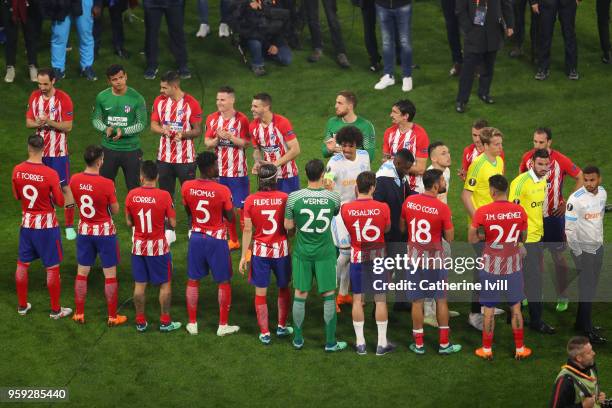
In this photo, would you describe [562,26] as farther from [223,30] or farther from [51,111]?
[51,111]

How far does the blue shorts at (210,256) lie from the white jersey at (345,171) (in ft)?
4.76

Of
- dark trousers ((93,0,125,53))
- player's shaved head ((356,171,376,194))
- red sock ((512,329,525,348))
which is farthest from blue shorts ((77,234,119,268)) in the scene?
dark trousers ((93,0,125,53))

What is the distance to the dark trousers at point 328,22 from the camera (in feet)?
54.3

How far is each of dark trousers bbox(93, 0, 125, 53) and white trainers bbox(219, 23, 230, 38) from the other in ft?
5.20

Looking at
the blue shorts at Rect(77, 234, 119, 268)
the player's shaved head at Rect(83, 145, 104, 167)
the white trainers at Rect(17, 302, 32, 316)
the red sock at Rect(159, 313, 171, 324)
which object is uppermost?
the player's shaved head at Rect(83, 145, 104, 167)

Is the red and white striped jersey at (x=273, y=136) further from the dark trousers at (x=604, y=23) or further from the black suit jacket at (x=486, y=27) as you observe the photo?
the dark trousers at (x=604, y=23)

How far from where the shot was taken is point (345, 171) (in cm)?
1088

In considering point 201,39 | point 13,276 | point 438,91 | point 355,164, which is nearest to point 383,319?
point 355,164

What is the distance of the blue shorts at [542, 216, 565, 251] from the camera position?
10953mm

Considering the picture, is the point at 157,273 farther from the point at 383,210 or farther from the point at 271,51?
the point at 271,51

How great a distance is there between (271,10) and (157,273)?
7.12 metres

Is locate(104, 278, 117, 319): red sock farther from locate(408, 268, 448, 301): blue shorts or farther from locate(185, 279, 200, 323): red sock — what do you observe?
locate(408, 268, 448, 301): blue shorts

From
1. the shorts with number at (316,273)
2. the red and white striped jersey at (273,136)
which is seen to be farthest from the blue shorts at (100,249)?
the red and white striped jersey at (273,136)

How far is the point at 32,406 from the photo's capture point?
30.2 ft
